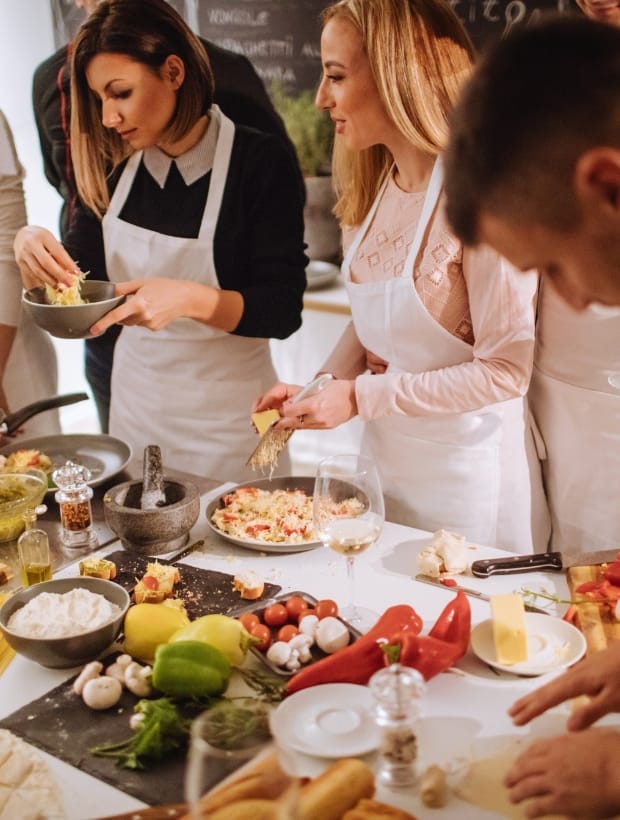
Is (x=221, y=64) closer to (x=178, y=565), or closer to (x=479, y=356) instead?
(x=479, y=356)

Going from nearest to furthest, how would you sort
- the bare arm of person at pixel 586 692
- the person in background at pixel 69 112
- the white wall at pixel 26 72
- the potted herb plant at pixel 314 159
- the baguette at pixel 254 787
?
1. the baguette at pixel 254 787
2. the bare arm of person at pixel 586 692
3. the person in background at pixel 69 112
4. the white wall at pixel 26 72
5. the potted herb plant at pixel 314 159

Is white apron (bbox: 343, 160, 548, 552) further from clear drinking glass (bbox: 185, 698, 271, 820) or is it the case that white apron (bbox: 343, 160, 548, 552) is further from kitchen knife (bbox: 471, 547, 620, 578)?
clear drinking glass (bbox: 185, 698, 271, 820)

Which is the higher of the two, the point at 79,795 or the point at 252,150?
the point at 252,150

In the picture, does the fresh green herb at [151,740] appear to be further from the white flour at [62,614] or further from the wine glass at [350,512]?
the wine glass at [350,512]

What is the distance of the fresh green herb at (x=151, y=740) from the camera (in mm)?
1241

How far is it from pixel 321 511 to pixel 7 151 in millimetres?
1752

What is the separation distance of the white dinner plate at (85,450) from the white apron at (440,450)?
63 cm

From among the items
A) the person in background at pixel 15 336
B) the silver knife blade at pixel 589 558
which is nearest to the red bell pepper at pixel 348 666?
the silver knife blade at pixel 589 558

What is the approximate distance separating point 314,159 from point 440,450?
211 cm

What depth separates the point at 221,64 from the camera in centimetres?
306

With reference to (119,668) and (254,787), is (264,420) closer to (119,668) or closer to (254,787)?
(119,668)

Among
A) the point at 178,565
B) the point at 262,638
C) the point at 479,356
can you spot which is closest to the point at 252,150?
the point at 479,356

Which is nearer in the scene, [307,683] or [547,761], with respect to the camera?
[547,761]

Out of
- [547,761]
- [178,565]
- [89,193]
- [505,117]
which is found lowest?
[178,565]
